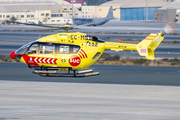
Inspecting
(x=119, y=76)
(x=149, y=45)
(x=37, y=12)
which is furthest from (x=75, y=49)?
(x=37, y=12)

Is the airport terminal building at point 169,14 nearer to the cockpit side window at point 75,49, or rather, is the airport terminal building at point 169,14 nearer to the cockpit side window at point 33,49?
the cockpit side window at point 75,49

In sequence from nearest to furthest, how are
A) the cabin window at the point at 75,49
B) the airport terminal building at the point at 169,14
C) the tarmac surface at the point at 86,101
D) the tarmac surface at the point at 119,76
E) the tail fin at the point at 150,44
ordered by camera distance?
the tarmac surface at the point at 86,101
the tail fin at the point at 150,44
the cabin window at the point at 75,49
the tarmac surface at the point at 119,76
the airport terminal building at the point at 169,14

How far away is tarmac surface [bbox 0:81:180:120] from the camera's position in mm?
13461

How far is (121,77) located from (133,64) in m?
8.38

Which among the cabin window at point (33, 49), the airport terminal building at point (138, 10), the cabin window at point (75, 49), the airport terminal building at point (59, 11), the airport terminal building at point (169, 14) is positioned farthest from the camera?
the airport terminal building at point (138, 10)

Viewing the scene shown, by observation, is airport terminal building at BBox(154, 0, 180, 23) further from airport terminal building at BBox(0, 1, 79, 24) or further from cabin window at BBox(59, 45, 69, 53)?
cabin window at BBox(59, 45, 69, 53)

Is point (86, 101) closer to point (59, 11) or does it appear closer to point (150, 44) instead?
point (150, 44)

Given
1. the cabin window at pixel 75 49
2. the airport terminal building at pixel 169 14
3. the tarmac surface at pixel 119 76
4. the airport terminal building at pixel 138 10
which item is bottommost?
the tarmac surface at pixel 119 76

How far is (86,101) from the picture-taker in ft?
52.8

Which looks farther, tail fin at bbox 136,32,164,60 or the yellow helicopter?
the yellow helicopter

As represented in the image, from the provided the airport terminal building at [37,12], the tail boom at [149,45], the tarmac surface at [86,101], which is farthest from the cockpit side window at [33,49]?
the airport terminal building at [37,12]

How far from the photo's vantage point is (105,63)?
32.8 metres

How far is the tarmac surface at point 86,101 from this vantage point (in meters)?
13.5

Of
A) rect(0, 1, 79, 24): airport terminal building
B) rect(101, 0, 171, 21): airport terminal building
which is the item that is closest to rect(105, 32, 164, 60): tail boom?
rect(0, 1, 79, 24): airport terminal building
